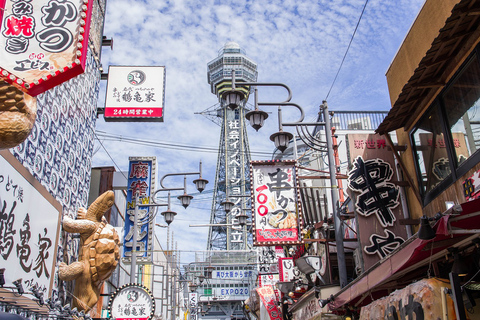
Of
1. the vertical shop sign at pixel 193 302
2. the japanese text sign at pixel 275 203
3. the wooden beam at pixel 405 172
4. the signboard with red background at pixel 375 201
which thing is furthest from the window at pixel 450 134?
the vertical shop sign at pixel 193 302

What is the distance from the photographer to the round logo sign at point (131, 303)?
1560cm

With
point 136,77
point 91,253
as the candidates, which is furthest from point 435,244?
point 136,77

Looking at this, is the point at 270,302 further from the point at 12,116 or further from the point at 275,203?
the point at 12,116

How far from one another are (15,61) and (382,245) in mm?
8765

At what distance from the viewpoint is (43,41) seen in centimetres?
738

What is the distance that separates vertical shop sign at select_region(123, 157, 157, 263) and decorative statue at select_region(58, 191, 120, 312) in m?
8.69

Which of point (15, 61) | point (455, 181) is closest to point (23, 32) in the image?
point (15, 61)

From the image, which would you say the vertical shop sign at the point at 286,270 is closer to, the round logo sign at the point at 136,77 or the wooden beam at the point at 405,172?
the round logo sign at the point at 136,77

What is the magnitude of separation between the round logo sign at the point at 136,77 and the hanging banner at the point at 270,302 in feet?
41.9

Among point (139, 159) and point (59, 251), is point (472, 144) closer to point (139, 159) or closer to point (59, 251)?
point (59, 251)

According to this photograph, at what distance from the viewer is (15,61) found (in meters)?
7.11

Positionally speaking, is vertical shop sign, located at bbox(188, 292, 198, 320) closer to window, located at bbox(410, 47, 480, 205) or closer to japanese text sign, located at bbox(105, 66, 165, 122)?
japanese text sign, located at bbox(105, 66, 165, 122)

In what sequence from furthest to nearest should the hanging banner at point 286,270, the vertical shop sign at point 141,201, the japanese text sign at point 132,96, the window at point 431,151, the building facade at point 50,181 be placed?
the hanging banner at point 286,270 → the vertical shop sign at point 141,201 → the japanese text sign at point 132,96 → the window at point 431,151 → the building facade at point 50,181

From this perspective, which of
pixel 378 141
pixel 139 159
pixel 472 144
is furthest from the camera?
pixel 139 159
